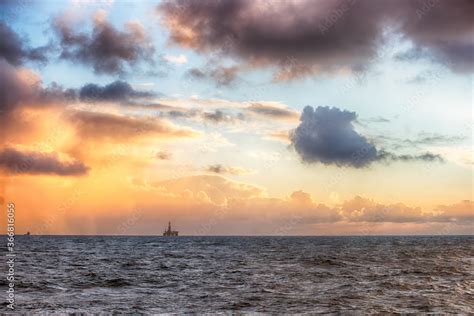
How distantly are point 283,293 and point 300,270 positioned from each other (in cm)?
1997

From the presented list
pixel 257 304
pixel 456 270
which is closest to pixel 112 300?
pixel 257 304

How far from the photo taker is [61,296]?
33.3 m

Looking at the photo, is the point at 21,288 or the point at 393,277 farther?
the point at 393,277

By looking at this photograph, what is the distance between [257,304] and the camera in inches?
1188

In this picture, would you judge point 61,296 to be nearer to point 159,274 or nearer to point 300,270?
point 159,274

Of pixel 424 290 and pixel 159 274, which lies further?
pixel 159 274

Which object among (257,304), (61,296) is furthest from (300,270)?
(61,296)

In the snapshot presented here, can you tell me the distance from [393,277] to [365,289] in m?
11.6

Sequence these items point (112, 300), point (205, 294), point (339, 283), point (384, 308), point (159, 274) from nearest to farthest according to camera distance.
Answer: point (384, 308) → point (112, 300) → point (205, 294) → point (339, 283) → point (159, 274)

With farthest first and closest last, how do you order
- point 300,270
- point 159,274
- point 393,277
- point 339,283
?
point 300,270, point 159,274, point 393,277, point 339,283

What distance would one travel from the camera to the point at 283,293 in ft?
116

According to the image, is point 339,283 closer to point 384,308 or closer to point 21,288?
point 384,308

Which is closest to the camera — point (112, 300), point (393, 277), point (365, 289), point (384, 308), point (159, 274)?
point (384, 308)

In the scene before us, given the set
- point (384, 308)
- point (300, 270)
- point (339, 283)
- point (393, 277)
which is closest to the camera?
point (384, 308)
